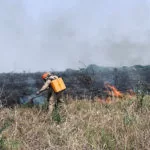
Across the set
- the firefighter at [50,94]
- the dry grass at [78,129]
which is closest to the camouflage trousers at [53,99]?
the firefighter at [50,94]

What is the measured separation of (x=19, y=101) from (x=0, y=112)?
2.60m

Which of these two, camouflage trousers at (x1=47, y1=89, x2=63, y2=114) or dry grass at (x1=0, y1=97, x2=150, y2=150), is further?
camouflage trousers at (x1=47, y1=89, x2=63, y2=114)

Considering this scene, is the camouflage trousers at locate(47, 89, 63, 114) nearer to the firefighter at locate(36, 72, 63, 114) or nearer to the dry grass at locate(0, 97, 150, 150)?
the firefighter at locate(36, 72, 63, 114)

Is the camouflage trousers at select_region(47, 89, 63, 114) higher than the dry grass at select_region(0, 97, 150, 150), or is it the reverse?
the camouflage trousers at select_region(47, 89, 63, 114)

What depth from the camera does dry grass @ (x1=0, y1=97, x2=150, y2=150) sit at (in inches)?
317

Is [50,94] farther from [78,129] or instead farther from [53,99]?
[78,129]

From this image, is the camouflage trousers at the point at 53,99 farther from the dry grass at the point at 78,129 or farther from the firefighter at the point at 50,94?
the dry grass at the point at 78,129

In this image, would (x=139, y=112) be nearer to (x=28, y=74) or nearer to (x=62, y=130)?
(x=62, y=130)

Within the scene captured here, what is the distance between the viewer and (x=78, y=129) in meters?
8.98

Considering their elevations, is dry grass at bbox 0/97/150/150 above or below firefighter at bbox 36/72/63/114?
below

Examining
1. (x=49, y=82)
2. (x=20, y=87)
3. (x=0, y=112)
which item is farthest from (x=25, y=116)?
(x=20, y=87)

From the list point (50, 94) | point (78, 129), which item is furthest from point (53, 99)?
point (78, 129)

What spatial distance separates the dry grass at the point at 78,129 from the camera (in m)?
8.06

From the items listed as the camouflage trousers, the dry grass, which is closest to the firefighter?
the camouflage trousers
